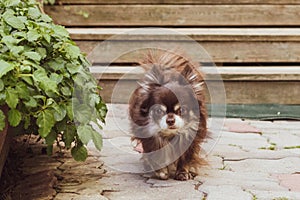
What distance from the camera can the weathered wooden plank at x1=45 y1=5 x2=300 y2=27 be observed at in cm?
537

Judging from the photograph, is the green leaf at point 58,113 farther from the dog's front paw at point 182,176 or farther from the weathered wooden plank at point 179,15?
the weathered wooden plank at point 179,15

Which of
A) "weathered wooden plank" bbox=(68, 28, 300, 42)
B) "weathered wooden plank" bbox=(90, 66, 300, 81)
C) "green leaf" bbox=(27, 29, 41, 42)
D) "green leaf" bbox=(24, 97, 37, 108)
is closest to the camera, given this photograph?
"green leaf" bbox=(24, 97, 37, 108)

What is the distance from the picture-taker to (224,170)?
337cm

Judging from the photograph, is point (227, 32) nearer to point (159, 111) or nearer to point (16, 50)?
point (159, 111)

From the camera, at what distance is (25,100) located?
8.32 feet

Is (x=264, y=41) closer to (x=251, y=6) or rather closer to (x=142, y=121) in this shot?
(x=251, y=6)

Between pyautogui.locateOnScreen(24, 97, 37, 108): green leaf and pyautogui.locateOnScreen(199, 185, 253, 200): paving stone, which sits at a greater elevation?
pyautogui.locateOnScreen(24, 97, 37, 108): green leaf

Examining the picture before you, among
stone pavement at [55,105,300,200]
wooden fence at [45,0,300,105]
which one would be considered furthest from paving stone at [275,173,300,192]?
wooden fence at [45,0,300,105]

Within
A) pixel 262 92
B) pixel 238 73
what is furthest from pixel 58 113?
pixel 262 92

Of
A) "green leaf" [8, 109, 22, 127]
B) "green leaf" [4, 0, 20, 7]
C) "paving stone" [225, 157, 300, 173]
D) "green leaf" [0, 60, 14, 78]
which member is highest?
"green leaf" [4, 0, 20, 7]

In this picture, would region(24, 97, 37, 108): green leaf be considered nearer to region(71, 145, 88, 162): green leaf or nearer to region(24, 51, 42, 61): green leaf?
region(24, 51, 42, 61): green leaf

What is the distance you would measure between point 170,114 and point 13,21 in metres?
0.85

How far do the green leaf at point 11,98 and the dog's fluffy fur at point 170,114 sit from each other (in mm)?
782

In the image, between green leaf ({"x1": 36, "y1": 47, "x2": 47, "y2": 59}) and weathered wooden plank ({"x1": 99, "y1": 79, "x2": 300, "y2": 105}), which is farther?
weathered wooden plank ({"x1": 99, "y1": 79, "x2": 300, "y2": 105})
